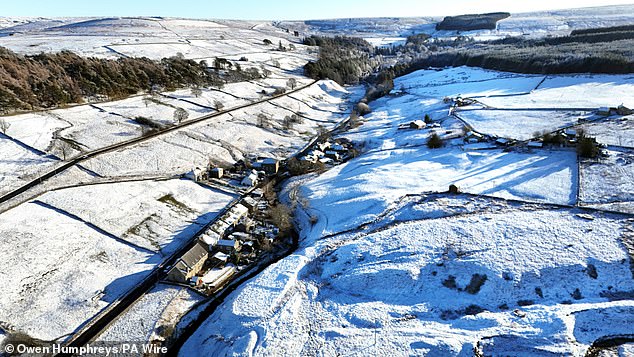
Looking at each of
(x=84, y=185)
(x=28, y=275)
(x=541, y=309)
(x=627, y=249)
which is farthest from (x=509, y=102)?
(x=28, y=275)

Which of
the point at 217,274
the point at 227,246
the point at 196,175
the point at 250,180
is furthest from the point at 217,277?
the point at 196,175

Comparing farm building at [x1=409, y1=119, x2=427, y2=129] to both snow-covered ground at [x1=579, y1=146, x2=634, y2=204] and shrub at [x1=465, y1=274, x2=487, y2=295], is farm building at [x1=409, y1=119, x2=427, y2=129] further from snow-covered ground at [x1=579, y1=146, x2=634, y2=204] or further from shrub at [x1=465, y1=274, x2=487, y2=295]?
shrub at [x1=465, y1=274, x2=487, y2=295]

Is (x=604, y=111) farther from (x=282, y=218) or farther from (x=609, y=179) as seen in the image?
(x=282, y=218)

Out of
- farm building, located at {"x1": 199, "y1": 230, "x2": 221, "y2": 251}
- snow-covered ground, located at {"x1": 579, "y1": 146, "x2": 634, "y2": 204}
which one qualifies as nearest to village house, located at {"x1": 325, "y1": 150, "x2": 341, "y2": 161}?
farm building, located at {"x1": 199, "y1": 230, "x2": 221, "y2": 251}

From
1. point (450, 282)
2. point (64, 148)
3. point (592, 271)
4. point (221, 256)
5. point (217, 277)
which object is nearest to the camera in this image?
point (592, 271)

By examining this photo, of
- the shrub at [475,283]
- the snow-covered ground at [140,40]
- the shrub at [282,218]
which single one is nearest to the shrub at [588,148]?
the shrub at [475,283]

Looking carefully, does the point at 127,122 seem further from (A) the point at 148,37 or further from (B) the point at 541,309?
(A) the point at 148,37
